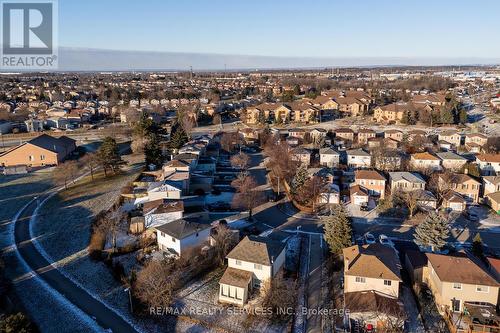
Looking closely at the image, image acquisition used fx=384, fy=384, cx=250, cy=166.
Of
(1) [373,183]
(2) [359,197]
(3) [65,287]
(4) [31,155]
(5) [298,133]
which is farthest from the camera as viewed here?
(5) [298,133]

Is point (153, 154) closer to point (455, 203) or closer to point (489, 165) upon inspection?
point (455, 203)

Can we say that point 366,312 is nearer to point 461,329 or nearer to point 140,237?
point 461,329

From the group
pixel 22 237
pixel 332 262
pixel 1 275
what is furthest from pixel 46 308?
pixel 332 262

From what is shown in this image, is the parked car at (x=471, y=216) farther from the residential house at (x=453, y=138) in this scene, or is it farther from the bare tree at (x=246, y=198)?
the residential house at (x=453, y=138)

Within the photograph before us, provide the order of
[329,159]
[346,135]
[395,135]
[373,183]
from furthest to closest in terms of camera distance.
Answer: [346,135] < [395,135] < [329,159] < [373,183]

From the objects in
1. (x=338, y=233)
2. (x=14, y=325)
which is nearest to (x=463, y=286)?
(x=338, y=233)
